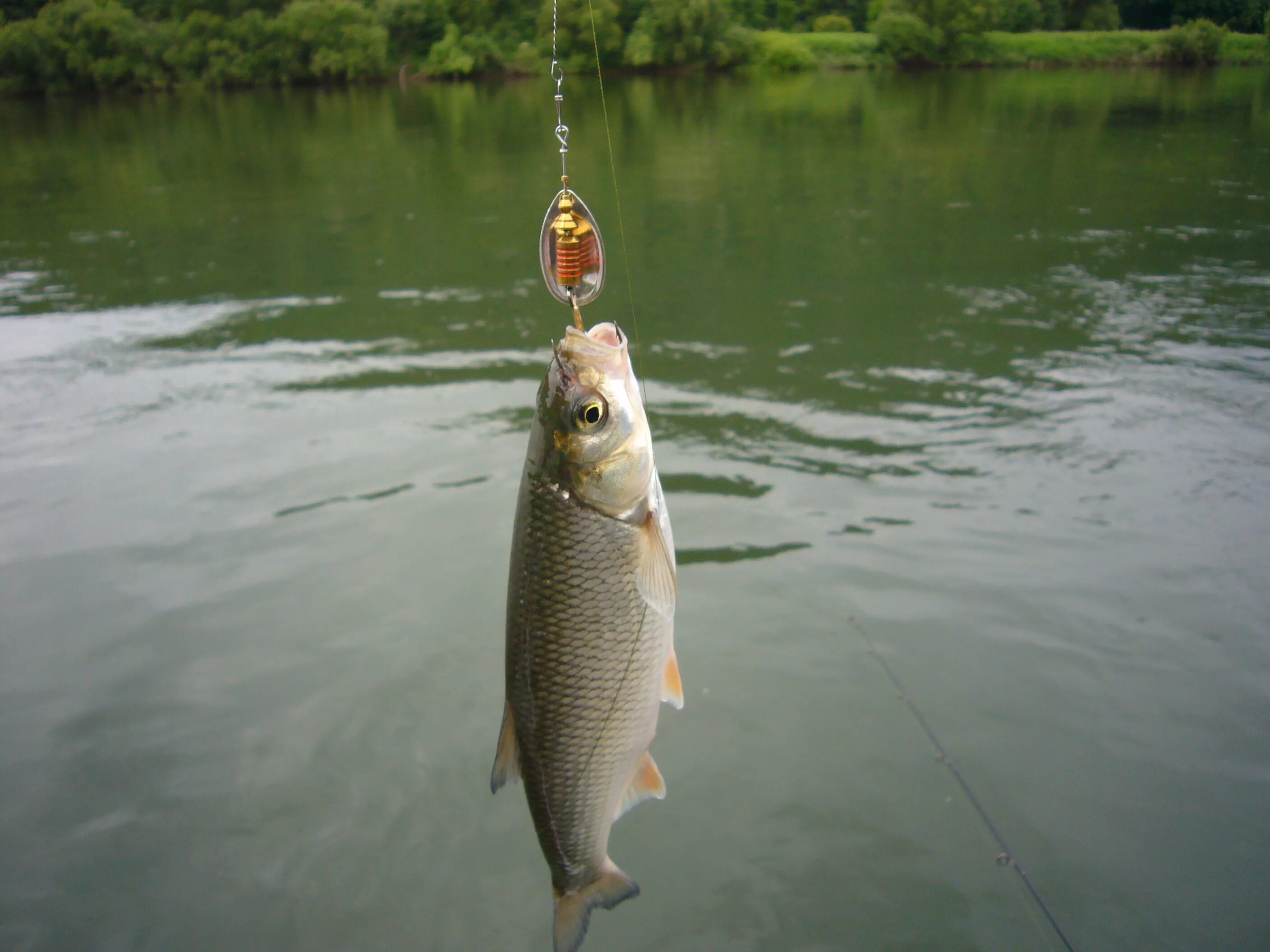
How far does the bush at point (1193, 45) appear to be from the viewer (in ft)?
141

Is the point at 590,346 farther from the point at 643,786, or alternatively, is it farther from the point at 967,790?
the point at 967,790

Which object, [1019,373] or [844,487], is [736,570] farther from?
[1019,373]

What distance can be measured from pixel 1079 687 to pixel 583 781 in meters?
3.17

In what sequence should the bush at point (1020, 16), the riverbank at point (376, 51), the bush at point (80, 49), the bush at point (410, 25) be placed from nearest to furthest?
1. the bush at point (80, 49)
2. the riverbank at point (376, 51)
3. the bush at point (410, 25)
4. the bush at point (1020, 16)

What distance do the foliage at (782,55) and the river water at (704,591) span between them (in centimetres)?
3921

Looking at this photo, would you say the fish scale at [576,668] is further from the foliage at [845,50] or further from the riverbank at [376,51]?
the foliage at [845,50]

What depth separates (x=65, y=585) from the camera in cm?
541

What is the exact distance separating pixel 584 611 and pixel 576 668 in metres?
0.11

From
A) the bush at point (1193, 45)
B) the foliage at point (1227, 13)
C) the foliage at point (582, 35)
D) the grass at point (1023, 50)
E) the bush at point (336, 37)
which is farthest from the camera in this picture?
the foliage at point (1227, 13)

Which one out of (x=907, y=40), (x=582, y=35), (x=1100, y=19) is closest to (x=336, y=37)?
(x=582, y=35)

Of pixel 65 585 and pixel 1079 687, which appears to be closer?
pixel 1079 687

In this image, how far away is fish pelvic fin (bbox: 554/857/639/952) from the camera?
76.9 inches

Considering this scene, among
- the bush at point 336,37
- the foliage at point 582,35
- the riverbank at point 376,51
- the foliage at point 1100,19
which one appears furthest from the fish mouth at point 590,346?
the foliage at point 1100,19

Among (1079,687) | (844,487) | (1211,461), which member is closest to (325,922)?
(1079,687)
